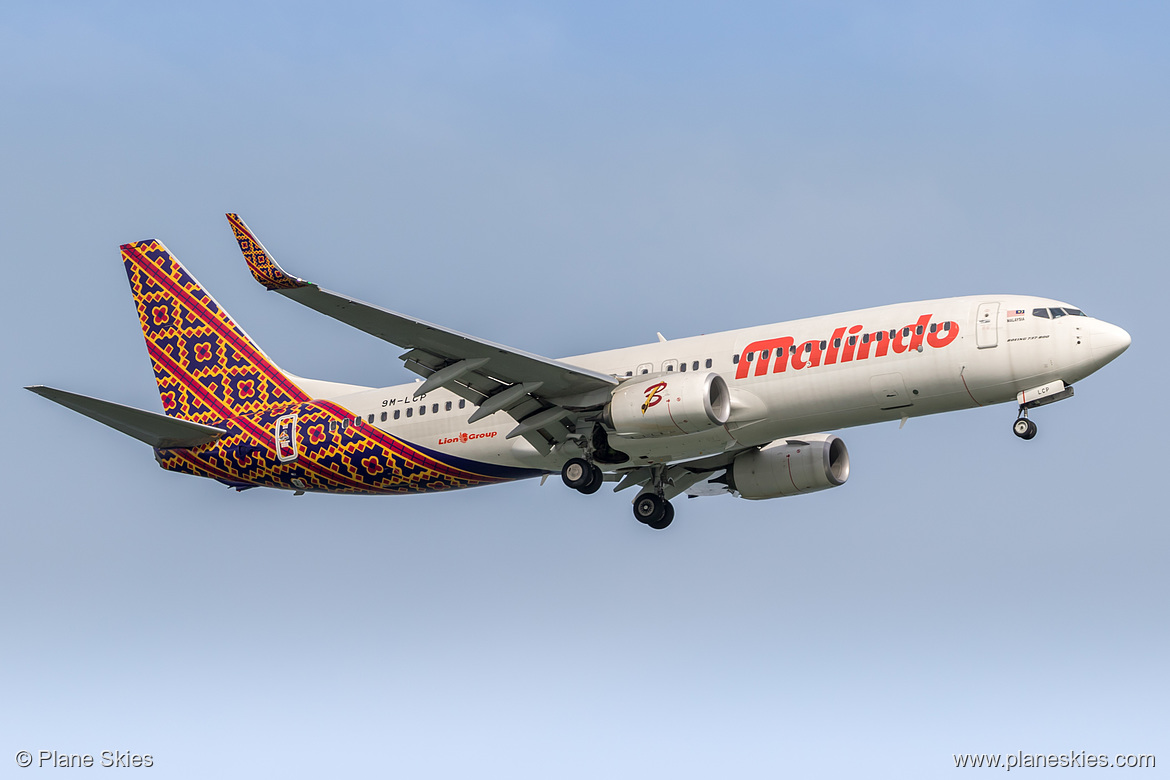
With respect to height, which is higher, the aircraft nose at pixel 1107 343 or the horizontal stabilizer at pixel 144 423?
the horizontal stabilizer at pixel 144 423

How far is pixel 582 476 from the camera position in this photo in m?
36.0

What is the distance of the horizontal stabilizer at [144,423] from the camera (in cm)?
3462

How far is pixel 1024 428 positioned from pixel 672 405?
858 cm

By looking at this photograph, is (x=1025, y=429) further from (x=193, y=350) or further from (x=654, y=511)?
(x=193, y=350)

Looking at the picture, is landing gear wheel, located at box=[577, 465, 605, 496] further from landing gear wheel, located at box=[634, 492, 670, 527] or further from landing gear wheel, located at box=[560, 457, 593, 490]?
landing gear wheel, located at box=[634, 492, 670, 527]

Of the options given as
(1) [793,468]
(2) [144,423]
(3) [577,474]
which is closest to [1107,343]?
(1) [793,468]

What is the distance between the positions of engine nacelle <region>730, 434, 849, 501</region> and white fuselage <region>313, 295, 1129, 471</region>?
3.31 meters

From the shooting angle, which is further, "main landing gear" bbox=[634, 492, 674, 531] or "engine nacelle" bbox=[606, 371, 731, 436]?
"main landing gear" bbox=[634, 492, 674, 531]

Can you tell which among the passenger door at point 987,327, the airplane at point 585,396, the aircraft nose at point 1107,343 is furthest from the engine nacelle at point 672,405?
the aircraft nose at point 1107,343

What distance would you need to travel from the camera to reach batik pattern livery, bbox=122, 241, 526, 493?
126 feet

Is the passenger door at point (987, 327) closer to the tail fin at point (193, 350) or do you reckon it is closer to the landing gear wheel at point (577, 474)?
the landing gear wheel at point (577, 474)

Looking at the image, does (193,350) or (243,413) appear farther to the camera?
(193,350)

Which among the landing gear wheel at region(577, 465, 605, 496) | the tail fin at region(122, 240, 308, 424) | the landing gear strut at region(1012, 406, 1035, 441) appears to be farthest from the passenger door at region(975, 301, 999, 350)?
the tail fin at region(122, 240, 308, 424)

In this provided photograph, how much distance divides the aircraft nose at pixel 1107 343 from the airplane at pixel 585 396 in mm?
54
